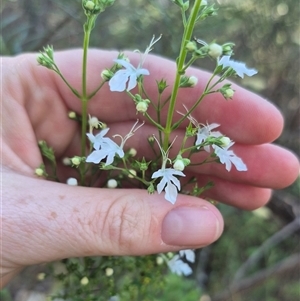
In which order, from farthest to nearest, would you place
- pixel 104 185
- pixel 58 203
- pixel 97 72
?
pixel 97 72
pixel 104 185
pixel 58 203

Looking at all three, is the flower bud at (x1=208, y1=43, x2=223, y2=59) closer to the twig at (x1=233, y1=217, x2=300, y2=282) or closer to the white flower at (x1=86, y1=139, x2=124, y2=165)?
the white flower at (x1=86, y1=139, x2=124, y2=165)

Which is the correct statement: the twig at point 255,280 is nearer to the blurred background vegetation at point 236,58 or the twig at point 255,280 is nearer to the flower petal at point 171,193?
the blurred background vegetation at point 236,58

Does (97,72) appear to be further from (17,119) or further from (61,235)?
(61,235)

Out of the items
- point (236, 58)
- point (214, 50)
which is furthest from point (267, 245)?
point (214, 50)

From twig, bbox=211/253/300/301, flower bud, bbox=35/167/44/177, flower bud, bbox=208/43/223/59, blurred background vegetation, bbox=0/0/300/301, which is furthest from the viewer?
twig, bbox=211/253/300/301

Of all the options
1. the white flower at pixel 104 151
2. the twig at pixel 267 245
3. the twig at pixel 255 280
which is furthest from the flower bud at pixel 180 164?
the twig at pixel 267 245

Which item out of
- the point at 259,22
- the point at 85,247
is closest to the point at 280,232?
the point at 259,22

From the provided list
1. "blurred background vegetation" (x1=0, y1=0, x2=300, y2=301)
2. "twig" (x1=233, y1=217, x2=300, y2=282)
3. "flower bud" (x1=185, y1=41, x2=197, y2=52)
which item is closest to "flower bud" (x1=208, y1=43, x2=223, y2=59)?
"flower bud" (x1=185, y1=41, x2=197, y2=52)
